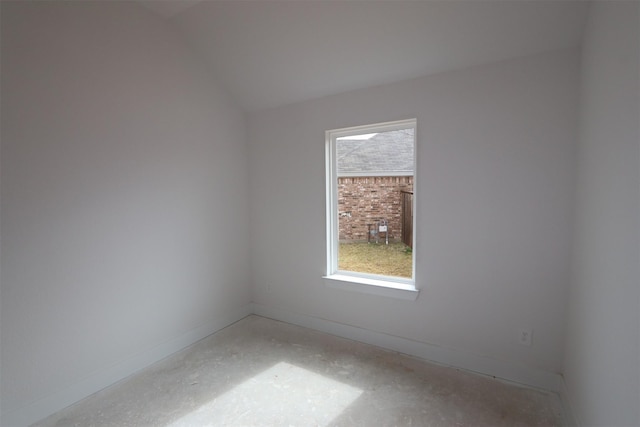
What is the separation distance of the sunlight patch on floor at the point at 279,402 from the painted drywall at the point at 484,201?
2.49ft

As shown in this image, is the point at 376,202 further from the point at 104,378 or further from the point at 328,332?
the point at 104,378

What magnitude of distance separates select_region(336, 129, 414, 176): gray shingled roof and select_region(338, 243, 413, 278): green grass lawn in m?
0.71

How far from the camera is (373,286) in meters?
2.63

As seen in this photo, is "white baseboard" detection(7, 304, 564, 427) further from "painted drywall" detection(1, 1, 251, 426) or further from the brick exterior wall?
the brick exterior wall

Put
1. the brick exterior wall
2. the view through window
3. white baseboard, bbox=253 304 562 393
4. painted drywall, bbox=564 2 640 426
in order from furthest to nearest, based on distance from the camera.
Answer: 1. the brick exterior wall
2. the view through window
3. white baseboard, bbox=253 304 562 393
4. painted drywall, bbox=564 2 640 426

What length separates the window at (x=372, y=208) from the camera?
2.58 meters

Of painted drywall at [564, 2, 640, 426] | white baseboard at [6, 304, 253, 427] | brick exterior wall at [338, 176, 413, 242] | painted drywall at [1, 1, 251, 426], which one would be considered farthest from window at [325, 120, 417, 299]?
white baseboard at [6, 304, 253, 427]

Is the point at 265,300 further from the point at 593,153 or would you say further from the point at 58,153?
the point at 593,153

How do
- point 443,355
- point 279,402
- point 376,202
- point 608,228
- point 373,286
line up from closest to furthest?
point 608,228 < point 279,402 < point 443,355 < point 373,286 < point 376,202

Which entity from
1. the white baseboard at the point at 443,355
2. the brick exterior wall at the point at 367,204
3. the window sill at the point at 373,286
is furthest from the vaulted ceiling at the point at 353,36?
the white baseboard at the point at 443,355

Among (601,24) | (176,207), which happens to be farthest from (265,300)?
(601,24)

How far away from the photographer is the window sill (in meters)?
2.48

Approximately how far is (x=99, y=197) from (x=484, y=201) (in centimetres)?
279

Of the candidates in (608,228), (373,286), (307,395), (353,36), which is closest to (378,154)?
(353,36)
